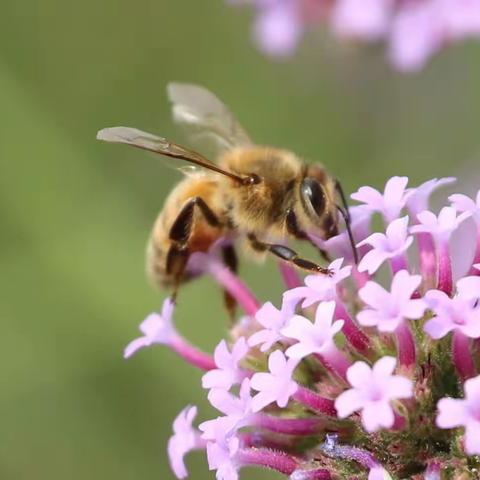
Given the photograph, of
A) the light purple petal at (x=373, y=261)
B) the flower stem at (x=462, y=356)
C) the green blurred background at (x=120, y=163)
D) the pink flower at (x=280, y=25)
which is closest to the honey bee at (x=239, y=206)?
the light purple petal at (x=373, y=261)

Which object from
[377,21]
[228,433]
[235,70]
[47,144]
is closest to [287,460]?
[228,433]

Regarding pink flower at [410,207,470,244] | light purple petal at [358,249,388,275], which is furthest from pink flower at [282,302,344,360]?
pink flower at [410,207,470,244]

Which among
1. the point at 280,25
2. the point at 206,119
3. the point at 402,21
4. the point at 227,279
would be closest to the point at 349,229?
the point at 227,279

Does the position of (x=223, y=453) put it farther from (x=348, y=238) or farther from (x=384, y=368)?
(x=348, y=238)

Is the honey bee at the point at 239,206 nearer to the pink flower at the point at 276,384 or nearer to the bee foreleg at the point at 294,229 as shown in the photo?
the bee foreleg at the point at 294,229

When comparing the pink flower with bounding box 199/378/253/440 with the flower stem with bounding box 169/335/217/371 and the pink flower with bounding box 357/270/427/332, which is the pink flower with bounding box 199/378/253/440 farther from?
the flower stem with bounding box 169/335/217/371
